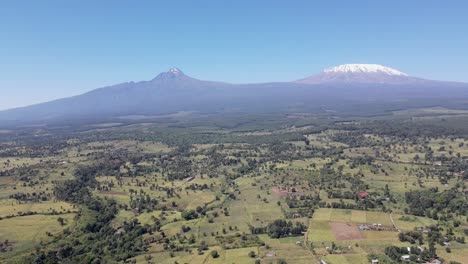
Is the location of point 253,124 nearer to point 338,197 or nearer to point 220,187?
point 220,187

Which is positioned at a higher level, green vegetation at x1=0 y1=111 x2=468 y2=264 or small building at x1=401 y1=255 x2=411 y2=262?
green vegetation at x1=0 y1=111 x2=468 y2=264

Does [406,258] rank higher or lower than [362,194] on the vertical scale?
lower

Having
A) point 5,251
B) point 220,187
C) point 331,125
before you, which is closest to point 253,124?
point 331,125

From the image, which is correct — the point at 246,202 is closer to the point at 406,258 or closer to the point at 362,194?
the point at 362,194

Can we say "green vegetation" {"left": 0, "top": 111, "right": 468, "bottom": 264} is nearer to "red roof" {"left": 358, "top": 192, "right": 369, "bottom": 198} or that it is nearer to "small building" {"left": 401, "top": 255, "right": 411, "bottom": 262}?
→ "red roof" {"left": 358, "top": 192, "right": 369, "bottom": 198}

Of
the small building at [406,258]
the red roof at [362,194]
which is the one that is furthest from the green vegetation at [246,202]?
the small building at [406,258]

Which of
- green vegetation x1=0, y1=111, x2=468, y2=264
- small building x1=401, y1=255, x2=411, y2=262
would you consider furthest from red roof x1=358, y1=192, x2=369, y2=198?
small building x1=401, y1=255, x2=411, y2=262

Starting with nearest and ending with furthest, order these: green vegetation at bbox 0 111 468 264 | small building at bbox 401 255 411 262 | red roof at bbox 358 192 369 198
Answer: small building at bbox 401 255 411 262
green vegetation at bbox 0 111 468 264
red roof at bbox 358 192 369 198

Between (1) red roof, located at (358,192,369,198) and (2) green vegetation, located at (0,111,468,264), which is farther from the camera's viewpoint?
(1) red roof, located at (358,192,369,198)

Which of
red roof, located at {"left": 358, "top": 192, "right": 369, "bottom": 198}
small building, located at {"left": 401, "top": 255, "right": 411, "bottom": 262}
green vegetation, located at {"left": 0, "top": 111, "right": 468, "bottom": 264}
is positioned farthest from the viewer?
red roof, located at {"left": 358, "top": 192, "right": 369, "bottom": 198}

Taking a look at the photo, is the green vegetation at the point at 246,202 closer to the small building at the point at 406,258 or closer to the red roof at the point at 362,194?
the red roof at the point at 362,194

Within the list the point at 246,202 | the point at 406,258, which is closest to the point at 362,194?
the point at 246,202
